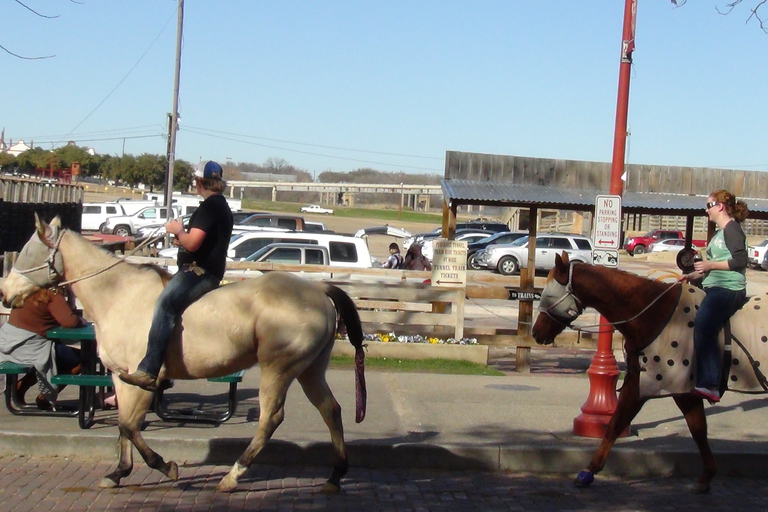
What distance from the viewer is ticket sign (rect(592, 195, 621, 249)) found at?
8547mm

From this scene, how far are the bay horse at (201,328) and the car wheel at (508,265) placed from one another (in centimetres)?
3120

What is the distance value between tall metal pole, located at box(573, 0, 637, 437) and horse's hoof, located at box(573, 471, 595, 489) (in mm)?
1180

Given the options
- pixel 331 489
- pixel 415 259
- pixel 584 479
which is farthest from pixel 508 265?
pixel 331 489

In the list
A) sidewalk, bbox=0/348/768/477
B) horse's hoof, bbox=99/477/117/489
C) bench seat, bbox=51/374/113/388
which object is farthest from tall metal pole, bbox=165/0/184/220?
horse's hoof, bbox=99/477/117/489

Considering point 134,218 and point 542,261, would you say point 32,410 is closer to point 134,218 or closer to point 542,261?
point 542,261

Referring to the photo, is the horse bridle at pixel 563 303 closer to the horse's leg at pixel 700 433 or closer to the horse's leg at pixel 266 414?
the horse's leg at pixel 700 433

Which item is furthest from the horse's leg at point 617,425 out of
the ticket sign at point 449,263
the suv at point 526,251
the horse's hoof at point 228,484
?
the suv at point 526,251

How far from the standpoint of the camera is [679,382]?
6.69 metres

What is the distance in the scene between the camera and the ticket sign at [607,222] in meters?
8.55

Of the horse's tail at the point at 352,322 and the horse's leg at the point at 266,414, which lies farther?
the horse's tail at the point at 352,322

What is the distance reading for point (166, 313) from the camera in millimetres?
6062

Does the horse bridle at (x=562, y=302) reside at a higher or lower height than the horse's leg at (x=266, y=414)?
higher

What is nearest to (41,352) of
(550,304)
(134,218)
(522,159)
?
(550,304)

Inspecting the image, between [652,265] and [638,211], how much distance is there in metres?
34.1
